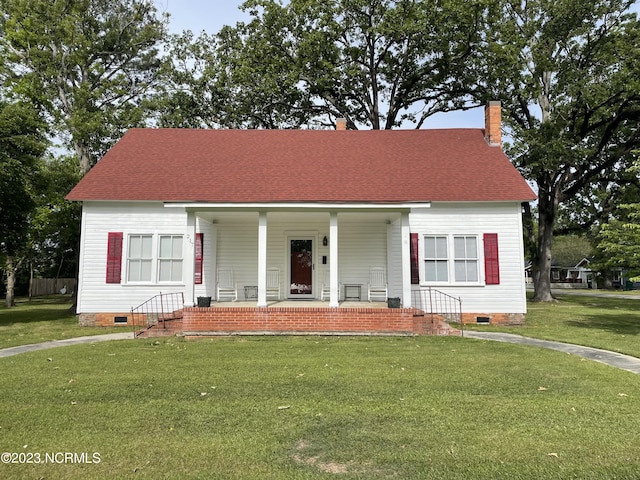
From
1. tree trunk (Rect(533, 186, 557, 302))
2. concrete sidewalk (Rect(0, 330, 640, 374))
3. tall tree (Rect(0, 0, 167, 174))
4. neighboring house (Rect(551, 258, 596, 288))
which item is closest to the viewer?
concrete sidewalk (Rect(0, 330, 640, 374))

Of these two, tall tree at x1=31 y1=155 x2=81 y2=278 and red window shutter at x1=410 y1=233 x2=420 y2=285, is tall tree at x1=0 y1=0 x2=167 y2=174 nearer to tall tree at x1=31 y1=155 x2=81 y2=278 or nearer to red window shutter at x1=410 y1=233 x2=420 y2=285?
tall tree at x1=31 y1=155 x2=81 y2=278

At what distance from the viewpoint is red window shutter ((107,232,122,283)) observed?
47.0ft

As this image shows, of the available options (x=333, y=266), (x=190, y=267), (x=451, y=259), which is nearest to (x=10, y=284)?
(x=190, y=267)

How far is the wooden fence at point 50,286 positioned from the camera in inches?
1419

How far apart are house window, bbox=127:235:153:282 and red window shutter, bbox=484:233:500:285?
10.8 m

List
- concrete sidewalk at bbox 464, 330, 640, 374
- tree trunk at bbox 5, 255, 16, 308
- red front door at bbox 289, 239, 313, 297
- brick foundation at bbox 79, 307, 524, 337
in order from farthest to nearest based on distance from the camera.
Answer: tree trunk at bbox 5, 255, 16, 308, red front door at bbox 289, 239, 313, 297, brick foundation at bbox 79, 307, 524, 337, concrete sidewalk at bbox 464, 330, 640, 374

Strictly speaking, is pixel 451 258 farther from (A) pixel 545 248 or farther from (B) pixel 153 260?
(A) pixel 545 248

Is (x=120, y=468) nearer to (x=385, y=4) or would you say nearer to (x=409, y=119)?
(x=385, y=4)

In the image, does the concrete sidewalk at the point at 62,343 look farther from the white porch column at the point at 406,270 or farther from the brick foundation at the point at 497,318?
the brick foundation at the point at 497,318

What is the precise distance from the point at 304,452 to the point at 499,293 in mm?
11794

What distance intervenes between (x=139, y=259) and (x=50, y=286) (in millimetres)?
29631

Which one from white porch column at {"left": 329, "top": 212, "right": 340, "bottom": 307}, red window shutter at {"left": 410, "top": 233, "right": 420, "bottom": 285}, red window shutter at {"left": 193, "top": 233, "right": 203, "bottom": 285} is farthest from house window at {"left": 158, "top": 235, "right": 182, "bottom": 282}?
red window shutter at {"left": 410, "top": 233, "right": 420, "bottom": 285}

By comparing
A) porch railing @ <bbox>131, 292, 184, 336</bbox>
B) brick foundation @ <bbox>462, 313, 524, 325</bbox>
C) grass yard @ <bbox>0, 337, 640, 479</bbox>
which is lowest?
grass yard @ <bbox>0, 337, 640, 479</bbox>

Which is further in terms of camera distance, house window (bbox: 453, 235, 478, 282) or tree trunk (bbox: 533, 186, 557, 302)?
tree trunk (bbox: 533, 186, 557, 302)
